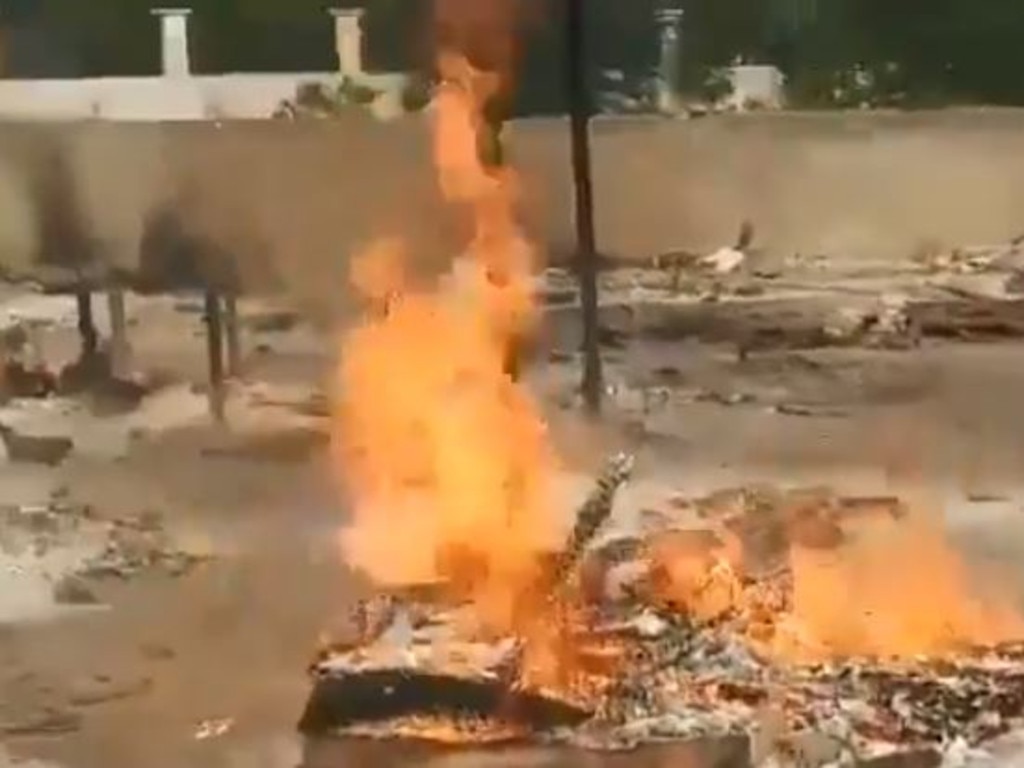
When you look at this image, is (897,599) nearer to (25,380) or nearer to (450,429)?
(450,429)

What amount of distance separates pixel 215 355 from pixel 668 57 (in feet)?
1.21

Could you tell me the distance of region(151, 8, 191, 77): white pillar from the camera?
1376 millimetres

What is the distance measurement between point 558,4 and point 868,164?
9.2 inches

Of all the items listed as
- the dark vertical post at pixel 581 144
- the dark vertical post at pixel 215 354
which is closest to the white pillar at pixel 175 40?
the dark vertical post at pixel 215 354

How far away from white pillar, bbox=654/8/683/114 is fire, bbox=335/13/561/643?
0.13 metres

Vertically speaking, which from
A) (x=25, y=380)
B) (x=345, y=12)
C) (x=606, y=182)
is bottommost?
(x=25, y=380)

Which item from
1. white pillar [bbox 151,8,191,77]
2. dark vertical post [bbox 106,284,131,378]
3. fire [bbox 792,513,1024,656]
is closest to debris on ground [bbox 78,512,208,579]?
dark vertical post [bbox 106,284,131,378]

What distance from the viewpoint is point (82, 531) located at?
143 cm

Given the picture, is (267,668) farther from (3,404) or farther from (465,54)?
(465,54)

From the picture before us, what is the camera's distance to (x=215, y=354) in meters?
1.41

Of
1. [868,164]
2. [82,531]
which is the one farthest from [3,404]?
[868,164]

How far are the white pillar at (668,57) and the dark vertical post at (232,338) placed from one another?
12.7 inches

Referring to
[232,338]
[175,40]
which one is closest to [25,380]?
[232,338]

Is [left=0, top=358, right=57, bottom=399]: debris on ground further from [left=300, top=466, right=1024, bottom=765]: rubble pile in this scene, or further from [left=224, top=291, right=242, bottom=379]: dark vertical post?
[left=300, top=466, right=1024, bottom=765]: rubble pile
